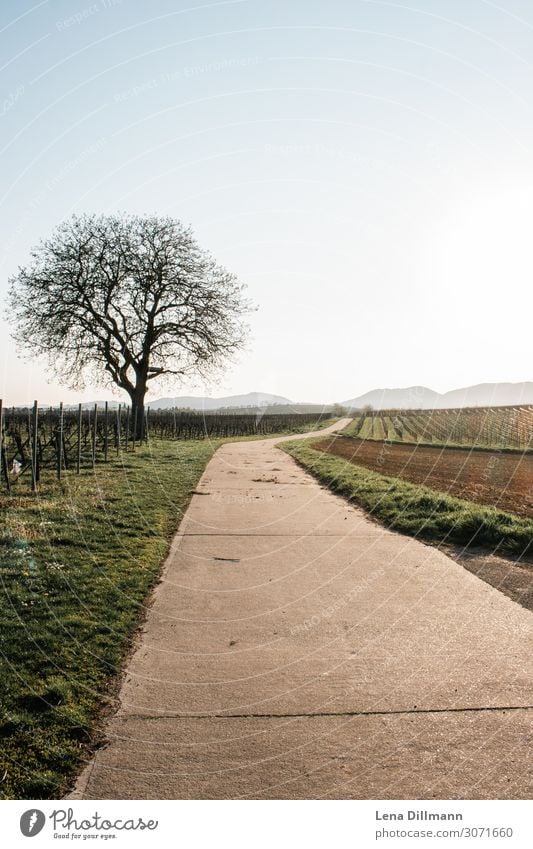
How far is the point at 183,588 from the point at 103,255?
28858 mm

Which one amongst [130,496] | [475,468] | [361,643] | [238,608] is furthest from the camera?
[475,468]

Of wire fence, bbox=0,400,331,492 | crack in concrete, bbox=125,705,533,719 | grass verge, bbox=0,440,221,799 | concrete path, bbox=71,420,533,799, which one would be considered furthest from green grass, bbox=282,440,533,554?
wire fence, bbox=0,400,331,492

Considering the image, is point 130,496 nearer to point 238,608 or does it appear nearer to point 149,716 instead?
point 238,608

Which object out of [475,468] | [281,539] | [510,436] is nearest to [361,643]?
[281,539]

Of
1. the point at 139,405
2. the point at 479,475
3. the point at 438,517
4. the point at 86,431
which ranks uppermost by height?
the point at 139,405

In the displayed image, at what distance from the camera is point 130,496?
11.7 meters

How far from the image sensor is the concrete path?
9.45 feet

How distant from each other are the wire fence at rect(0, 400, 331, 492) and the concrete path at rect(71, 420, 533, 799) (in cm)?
694

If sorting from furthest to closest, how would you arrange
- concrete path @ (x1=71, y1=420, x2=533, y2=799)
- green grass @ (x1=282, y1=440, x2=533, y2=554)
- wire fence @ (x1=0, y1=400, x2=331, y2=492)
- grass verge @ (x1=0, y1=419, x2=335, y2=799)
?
wire fence @ (x1=0, y1=400, x2=331, y2=492)
green grass @ (x1=282, y1=440, x2=533, y2=554)
grass verge @ (x1=0, y1=419, x2=335, y2=799)
concrete path @ (x1=71, y1=420, x2=533, y2=799)

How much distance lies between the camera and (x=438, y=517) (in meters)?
9.35

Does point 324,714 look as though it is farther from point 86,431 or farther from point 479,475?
point 86,431

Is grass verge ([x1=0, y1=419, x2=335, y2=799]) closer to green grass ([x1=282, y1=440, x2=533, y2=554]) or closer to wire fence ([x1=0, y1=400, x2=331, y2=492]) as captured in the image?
wire fence ([x1=0, y1=400, x2=331, y2=492])

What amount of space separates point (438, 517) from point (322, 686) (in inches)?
236

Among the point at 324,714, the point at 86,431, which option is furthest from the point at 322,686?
the point at 86,431
